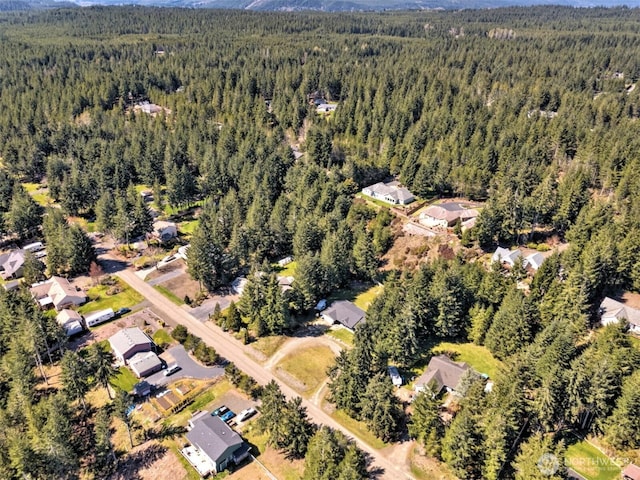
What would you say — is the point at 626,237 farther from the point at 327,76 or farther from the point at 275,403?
the point at 327,76

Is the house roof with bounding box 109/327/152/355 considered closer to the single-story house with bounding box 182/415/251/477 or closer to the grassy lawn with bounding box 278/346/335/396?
the single-story house with bounding box 182/415/251/477

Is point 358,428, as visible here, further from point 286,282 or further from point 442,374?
point 286,282

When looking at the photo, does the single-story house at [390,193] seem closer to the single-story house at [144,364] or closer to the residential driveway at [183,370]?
the residential driveway at [183,370]

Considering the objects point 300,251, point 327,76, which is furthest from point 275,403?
point 327,76

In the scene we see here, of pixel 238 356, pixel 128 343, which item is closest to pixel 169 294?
pixel 128 343

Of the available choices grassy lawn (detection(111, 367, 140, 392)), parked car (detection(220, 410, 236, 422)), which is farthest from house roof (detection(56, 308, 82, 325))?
parked car (detection(220, 410, 236, 422))

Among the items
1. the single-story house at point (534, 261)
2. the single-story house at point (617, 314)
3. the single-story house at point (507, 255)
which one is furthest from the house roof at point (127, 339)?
the single-story house at point (617, 314)
